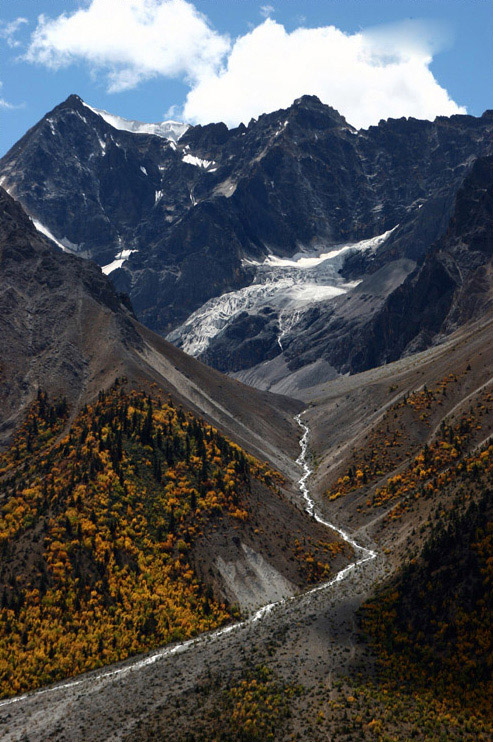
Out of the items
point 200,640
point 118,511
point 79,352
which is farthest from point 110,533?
point 79,352

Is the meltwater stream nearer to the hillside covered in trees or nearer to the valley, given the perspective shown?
the valley

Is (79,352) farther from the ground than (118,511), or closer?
farther from the ground

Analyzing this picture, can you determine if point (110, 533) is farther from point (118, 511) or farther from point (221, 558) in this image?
point (221, 558)

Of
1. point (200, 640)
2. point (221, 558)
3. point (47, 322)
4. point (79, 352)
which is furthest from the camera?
point (47, 322)

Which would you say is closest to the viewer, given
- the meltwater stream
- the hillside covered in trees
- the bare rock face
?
the meltwater stream

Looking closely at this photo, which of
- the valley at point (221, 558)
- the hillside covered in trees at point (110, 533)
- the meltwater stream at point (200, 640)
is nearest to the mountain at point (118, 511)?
the hillside covered in trees at point (110, 533)

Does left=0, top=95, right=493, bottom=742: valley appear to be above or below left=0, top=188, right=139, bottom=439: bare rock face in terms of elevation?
below

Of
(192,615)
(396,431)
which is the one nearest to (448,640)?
(192,615)

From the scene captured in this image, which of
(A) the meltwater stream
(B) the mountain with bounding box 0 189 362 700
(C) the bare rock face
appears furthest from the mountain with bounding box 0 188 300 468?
(A) the meltwater stream

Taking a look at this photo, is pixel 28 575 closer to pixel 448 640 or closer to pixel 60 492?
pixel 60 492

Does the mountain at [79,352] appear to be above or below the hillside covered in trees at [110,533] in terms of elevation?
above

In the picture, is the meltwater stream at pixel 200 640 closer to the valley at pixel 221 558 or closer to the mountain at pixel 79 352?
the valley at pixel 221 558

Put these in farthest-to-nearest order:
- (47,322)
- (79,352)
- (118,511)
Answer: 1. (47,322)
2. (79,352)
3. (118,511)
